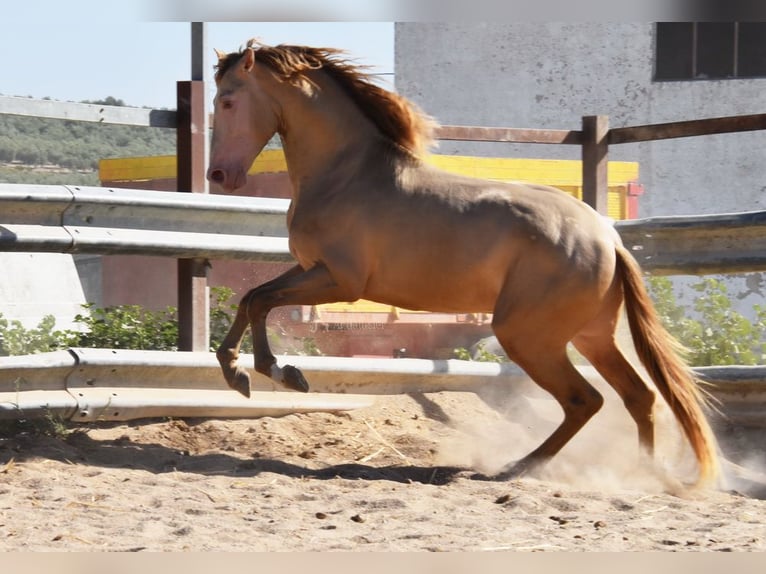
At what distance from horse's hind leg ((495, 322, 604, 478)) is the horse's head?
1537 mm

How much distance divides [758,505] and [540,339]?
4.17 feet

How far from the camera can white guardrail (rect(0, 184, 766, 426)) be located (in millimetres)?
5023

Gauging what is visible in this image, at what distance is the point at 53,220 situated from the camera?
5199 millimetres

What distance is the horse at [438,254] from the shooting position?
521cm

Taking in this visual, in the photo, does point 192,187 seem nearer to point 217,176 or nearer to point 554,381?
point 217,176

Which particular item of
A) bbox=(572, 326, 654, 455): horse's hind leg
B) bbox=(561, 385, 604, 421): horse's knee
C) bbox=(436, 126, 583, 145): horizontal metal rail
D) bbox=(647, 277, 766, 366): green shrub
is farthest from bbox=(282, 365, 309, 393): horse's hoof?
bbox=(647, 277, 766, 366): green shrub

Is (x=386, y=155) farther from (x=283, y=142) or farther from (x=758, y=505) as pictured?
(x=758, y=505)

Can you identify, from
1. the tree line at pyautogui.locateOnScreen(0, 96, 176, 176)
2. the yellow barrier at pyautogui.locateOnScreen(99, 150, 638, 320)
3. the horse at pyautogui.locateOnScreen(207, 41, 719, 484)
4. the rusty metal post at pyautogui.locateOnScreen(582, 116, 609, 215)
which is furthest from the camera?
the tree line at pyautogui.locateOnScreen(0, 96, 176, 176)

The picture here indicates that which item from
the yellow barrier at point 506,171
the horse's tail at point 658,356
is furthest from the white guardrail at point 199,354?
the yellow barrier at point 506,171

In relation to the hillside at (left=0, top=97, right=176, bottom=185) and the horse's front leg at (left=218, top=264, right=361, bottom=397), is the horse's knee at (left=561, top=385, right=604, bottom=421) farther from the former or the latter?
the hillside at (left=0, top=97, right=176, bottom=185)

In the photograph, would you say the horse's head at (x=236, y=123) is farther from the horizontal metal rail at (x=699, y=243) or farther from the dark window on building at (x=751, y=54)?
the dark window on building at (x=751, y=54)

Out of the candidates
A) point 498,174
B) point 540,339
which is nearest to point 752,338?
point 540,339

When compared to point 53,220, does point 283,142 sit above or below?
above

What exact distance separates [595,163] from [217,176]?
9.26 ft
